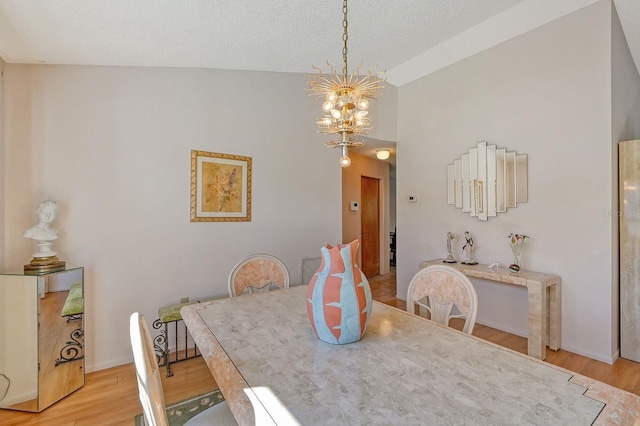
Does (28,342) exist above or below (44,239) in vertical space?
below

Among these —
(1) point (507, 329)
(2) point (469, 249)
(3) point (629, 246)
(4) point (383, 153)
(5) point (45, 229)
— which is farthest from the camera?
(4) point (383, 153)

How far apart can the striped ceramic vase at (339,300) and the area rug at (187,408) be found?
1.33 meters

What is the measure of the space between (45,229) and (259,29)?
213 cm

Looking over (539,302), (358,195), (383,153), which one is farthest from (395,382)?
(358,195)

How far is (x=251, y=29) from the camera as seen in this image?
7.55 feet

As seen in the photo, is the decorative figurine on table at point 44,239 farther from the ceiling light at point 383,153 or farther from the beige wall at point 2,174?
the ceiling light at point 383,153

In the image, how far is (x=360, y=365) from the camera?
1.05m

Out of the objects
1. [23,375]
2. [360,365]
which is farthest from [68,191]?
[360,365]

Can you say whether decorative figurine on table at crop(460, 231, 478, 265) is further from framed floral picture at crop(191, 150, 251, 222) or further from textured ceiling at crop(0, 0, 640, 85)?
framed floral picture at crop(191, 150, 251, 222)

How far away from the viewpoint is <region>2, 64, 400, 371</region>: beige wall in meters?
2.19

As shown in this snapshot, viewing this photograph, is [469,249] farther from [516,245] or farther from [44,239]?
[44,239]

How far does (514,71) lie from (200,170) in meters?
3.30

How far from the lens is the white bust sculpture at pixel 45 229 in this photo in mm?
2043

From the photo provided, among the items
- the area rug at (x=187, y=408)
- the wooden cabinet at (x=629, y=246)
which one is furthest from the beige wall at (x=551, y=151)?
the area rug at (x=187, y=408)
